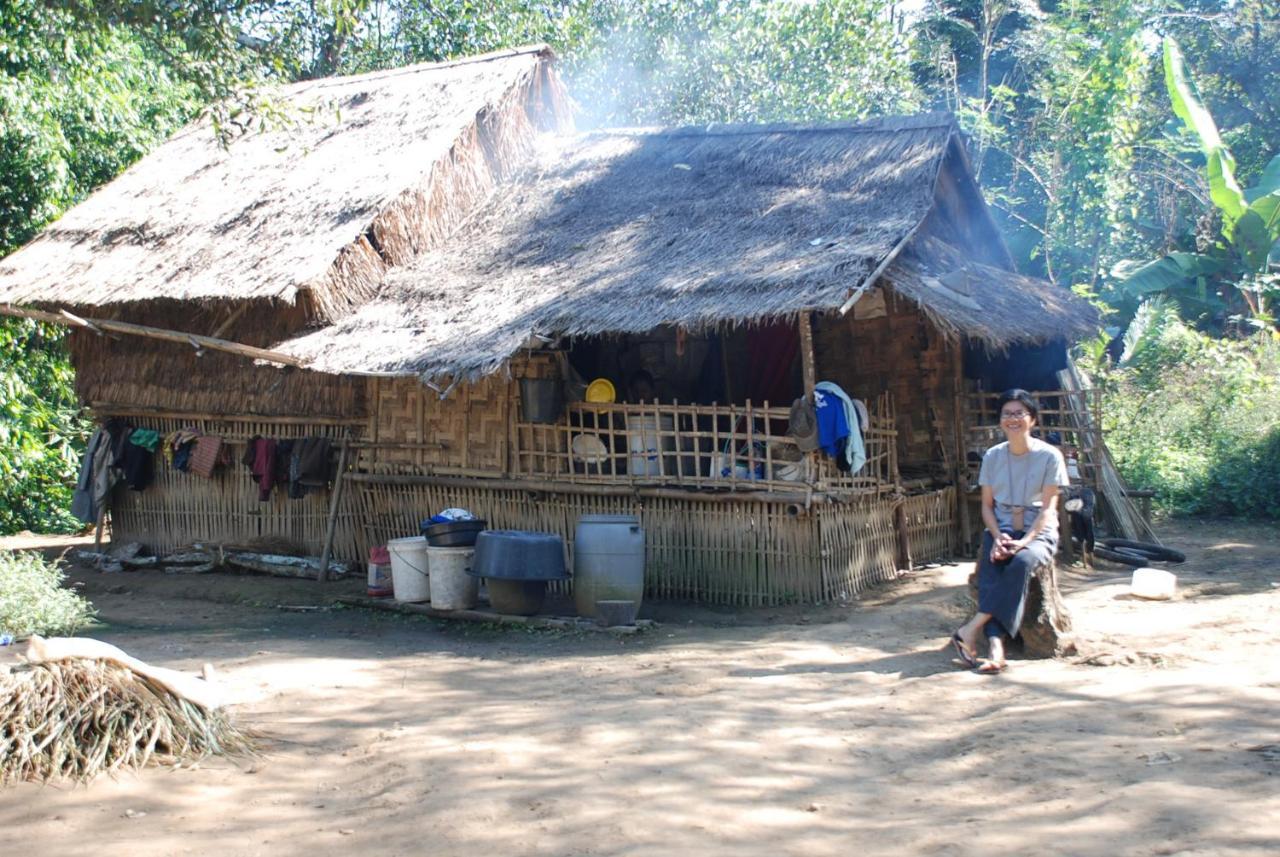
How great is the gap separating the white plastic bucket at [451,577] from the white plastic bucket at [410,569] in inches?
9.4

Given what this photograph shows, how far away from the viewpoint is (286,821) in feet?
14.4

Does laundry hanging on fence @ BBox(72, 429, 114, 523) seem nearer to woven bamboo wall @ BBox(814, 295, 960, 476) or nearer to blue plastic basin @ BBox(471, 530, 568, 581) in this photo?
blue plastic basin @ BBox(471, 530, 568, 581)

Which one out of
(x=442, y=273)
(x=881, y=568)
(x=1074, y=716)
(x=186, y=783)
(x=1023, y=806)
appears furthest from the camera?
(x=442, y=273)

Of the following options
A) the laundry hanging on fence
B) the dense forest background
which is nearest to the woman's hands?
the dense forest background

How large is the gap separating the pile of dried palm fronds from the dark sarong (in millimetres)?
3842

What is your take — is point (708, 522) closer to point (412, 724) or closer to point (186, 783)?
point (412, 724)

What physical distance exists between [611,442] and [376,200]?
3.61 meters

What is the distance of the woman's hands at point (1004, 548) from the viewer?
6.33m

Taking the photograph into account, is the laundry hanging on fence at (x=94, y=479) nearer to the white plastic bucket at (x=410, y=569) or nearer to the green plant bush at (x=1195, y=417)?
the white plastic bucket at (x=410, y=569)

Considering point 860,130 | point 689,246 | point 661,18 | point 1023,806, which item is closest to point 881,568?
point 689,246

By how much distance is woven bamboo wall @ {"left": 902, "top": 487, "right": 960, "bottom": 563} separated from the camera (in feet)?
33.7

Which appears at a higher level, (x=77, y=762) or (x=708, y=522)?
(x=708, y=522)

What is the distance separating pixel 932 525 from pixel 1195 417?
6.10 metres

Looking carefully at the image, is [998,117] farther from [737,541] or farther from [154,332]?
[154,332]
